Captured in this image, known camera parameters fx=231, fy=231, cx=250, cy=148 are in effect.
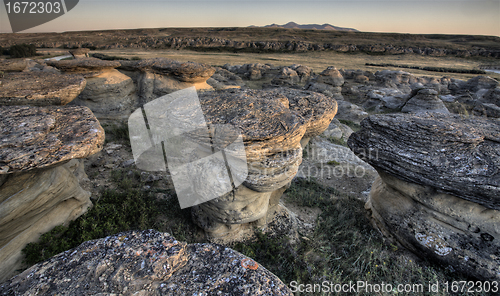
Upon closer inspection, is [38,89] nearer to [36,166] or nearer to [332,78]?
[36,166]

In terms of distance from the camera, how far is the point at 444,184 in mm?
3459

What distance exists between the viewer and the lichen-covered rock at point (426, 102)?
13953 millimetres

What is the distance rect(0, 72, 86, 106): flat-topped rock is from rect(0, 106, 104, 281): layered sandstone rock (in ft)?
2.47

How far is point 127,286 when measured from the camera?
174cm

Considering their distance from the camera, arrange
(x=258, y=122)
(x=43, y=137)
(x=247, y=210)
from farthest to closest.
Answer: (x=247, y=210), (x=258, y=122), (x=43, y=137)

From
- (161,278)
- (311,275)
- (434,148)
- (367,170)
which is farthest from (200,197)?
(367,170)

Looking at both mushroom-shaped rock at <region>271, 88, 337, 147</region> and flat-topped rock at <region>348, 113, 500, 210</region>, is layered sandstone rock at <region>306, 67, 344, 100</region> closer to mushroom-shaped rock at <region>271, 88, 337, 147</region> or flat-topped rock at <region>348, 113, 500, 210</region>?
mushroom-shaped rock at <region>271, 88, 337, 147</region>

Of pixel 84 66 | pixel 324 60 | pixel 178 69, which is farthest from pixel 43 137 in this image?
pixel 324 60

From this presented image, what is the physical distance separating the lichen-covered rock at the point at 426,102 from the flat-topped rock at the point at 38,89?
16.5m

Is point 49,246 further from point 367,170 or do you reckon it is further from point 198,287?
point 367,170

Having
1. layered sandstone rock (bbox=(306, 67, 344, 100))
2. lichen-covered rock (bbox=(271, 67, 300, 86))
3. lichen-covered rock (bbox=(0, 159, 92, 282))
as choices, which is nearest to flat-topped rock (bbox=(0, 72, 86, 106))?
lichen-covered rock (bbox=(0, 159, 92, 282))

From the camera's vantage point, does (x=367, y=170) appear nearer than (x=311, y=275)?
No

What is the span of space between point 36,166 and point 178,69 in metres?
6.40

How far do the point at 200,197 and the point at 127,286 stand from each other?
1.85 meters
